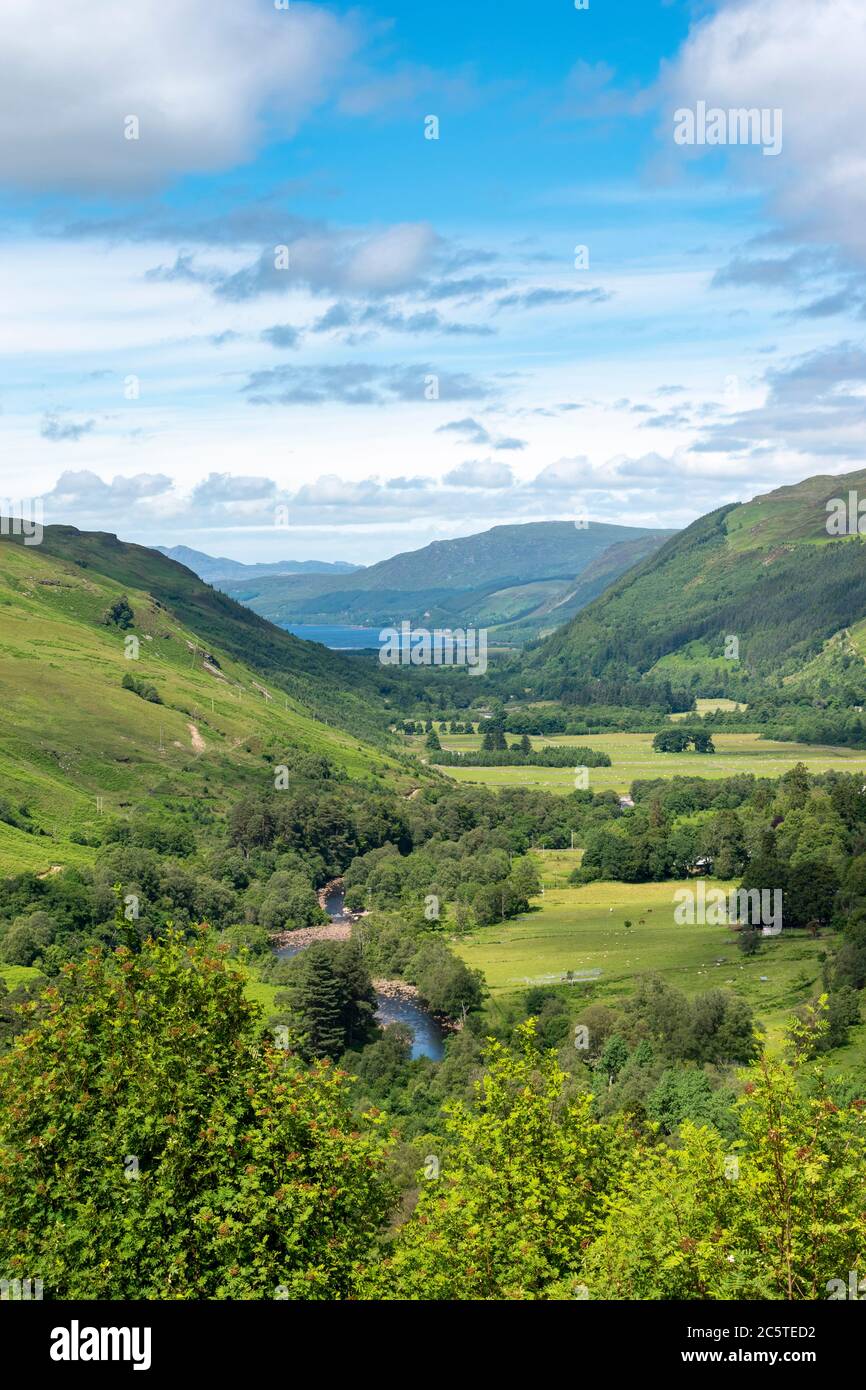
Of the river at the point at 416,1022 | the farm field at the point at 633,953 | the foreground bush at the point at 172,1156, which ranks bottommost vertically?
the river at the point at 416,1022

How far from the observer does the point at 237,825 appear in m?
193

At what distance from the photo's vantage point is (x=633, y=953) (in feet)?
438

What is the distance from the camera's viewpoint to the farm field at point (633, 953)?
117 meters

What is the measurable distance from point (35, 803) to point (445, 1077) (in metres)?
113

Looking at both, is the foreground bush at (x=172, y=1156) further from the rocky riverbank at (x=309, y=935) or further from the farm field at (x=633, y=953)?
the rocky riverbank at (x=309, y=935)

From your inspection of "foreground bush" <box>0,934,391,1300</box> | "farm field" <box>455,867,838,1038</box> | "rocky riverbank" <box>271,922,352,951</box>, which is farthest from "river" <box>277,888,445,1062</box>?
"foreground bush" <box>0,934,391,1300</box>

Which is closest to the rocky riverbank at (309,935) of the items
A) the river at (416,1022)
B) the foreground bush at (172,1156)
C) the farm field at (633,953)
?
the river at (416,1022)

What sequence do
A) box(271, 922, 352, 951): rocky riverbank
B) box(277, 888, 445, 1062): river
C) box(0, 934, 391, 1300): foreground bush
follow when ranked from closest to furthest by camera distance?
box(0, 934, 391, 1300): foreground bush < box(277, 888, 445, 1062): river < box(271, 922, 352, 951): rocky riverbank

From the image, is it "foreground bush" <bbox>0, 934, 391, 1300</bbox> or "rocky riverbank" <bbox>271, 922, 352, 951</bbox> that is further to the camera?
"rocky riverbank" <bbox>271, 922, 352, 951</bbox>

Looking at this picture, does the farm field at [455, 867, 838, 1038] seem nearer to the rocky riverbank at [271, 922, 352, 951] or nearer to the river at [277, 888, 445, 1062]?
the river at [277, 888, 445, 1062]

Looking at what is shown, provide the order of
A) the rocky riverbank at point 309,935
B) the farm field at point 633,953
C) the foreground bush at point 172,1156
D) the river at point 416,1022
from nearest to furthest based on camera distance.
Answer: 1. the foreground bush at point 172,1156
2. the river at point 416,1022
3. the farm field at point 633,953
4. the rocky riverbank at point 309,935

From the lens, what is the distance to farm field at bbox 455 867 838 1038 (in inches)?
4611

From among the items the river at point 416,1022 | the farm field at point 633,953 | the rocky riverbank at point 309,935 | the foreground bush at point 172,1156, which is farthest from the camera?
the rocky riverbank at point 309,935
